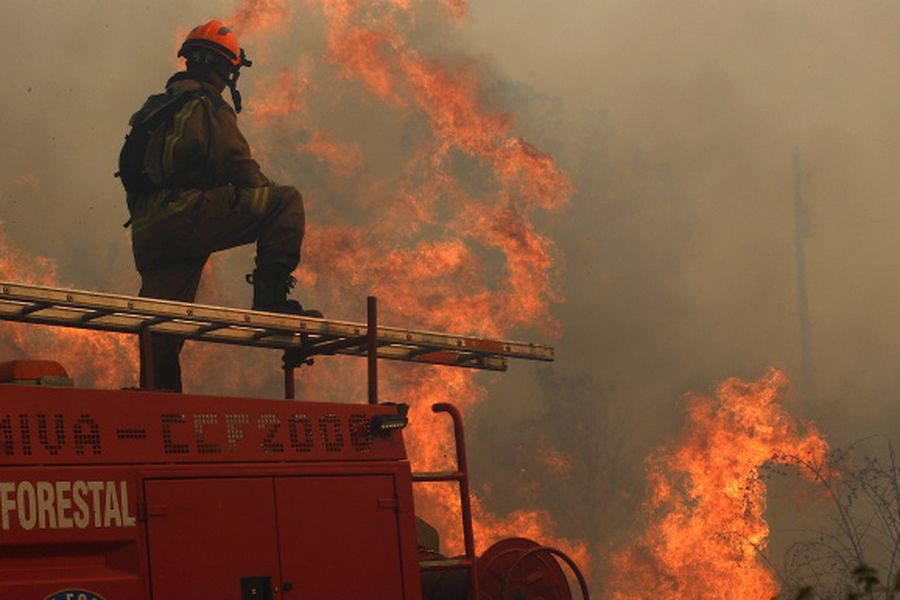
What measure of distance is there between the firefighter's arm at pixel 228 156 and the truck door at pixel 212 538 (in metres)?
5.68

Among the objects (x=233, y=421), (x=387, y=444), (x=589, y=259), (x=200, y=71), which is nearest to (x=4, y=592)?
(x=233, y=421)

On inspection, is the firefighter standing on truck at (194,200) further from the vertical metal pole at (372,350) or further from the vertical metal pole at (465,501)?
the vertical metal pole at (465,501)

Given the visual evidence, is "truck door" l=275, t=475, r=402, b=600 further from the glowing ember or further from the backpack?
the glowing ember

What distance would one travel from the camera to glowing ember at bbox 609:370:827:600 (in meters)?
26.3

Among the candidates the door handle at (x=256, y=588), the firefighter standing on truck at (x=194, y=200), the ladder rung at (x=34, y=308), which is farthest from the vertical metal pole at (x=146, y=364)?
the firefighter standing on truck at (x=194, y=200)

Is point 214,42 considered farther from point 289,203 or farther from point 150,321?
point 150,321

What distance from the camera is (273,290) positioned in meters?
13.8

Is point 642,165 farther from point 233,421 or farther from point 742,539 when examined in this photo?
point 233,421

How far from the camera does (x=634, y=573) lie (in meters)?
26.7

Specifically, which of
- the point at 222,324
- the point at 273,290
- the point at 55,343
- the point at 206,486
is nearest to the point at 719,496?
the point at 55,343

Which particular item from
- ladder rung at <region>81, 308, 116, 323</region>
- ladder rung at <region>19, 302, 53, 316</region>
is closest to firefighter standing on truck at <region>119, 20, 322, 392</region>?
ladder rung at <region>81, 308, 116, 323</region>

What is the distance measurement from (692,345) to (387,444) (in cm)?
1720

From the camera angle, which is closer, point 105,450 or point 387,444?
point 105,450

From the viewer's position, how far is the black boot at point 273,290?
13680 mm
